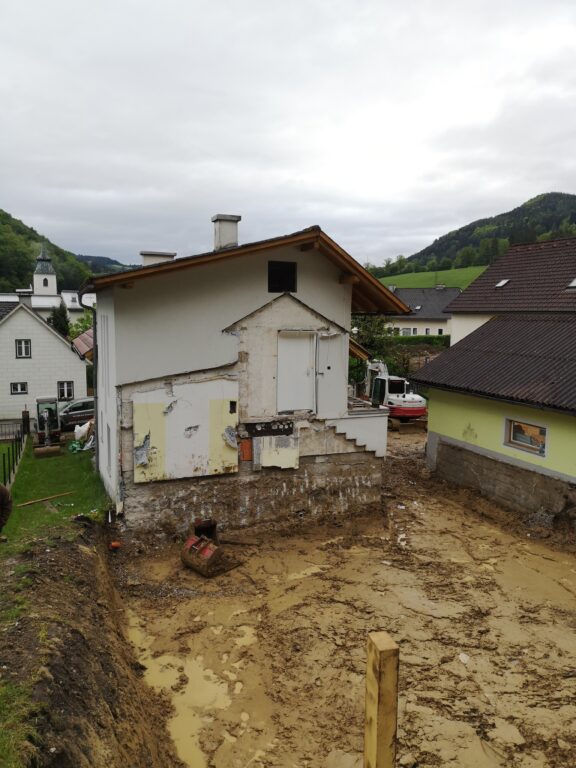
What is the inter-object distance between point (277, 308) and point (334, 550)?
589 cm

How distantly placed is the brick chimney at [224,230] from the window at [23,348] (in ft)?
70.7

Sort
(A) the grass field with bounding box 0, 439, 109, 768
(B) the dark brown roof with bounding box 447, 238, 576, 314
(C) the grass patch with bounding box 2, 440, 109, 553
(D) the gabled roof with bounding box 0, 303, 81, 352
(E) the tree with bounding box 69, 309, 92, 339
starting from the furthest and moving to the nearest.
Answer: (E) the tree with bounding box 69, 309, 92, 339 < (D) the gabled roof with bounding box 0, 303, 81, 352 < (B) the dark brown roof with bounding box 447, 238, 576, 314 < (C) the grass patch with bounding box 2, 440, 109, 553 < (A) the grass field with bounding box 0, 439, 109, 768

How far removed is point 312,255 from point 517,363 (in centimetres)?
712

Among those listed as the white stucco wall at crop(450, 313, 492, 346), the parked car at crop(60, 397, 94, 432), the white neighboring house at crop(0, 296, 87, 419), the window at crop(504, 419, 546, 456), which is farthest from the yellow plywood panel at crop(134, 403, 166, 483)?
the white neighboring house at crop(0, 296, 87, 419)

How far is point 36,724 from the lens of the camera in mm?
5121

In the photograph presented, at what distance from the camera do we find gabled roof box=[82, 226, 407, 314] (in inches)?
460

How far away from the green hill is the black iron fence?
50.8 m

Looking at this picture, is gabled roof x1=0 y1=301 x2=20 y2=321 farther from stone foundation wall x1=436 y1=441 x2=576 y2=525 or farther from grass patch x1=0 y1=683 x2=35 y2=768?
grass patch x1=0 y1=683 x2=35 y2=768

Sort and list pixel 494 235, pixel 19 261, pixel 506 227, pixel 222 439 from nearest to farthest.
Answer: pixel 222 439, pixel 19 261, pixel 494 235, pixel 506 227

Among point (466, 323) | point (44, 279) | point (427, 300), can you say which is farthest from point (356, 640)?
point (44, 279)

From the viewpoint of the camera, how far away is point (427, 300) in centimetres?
6175

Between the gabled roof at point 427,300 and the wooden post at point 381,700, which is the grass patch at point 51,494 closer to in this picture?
the wooden post at point 381,700

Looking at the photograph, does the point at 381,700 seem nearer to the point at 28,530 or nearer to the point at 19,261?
the point at 28,530

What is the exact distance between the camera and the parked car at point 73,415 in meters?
25.8
